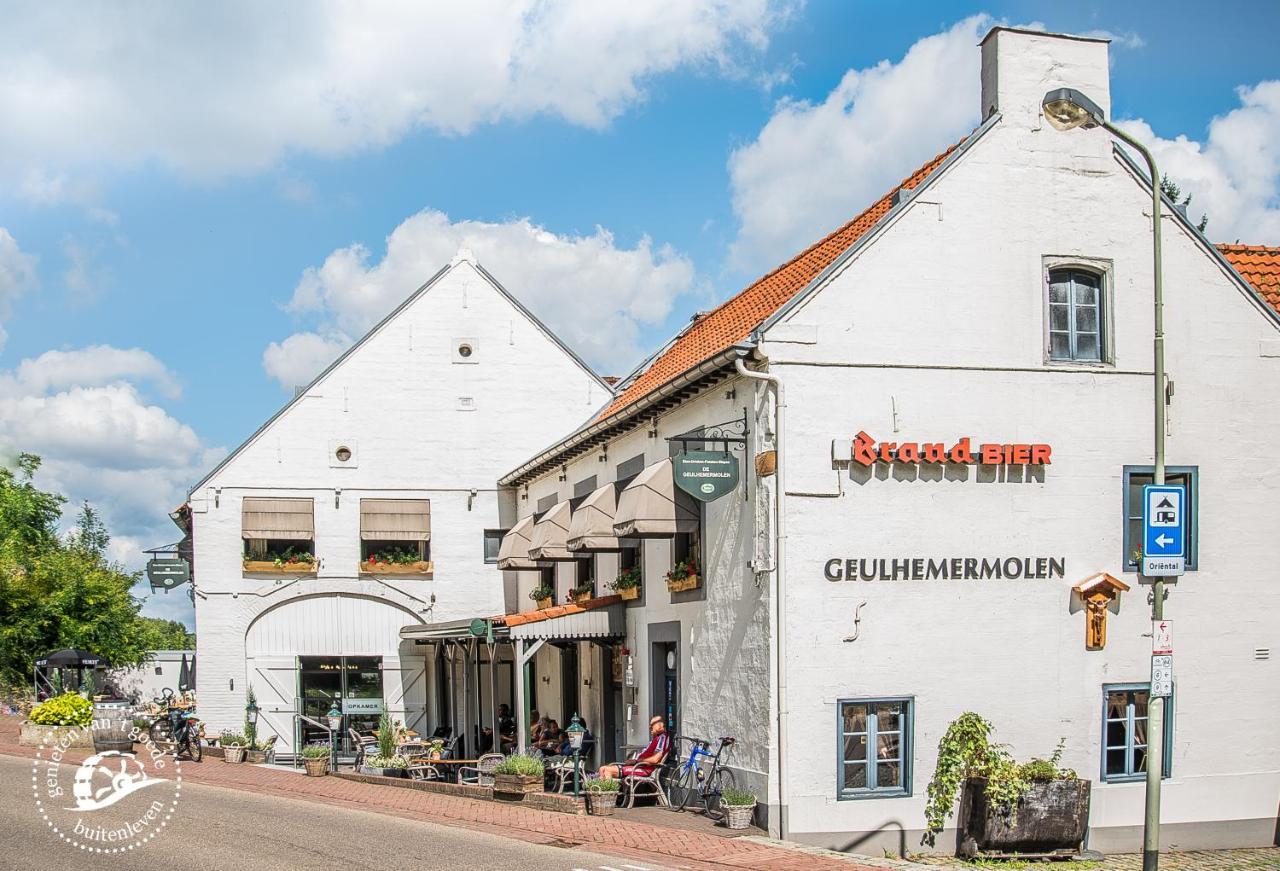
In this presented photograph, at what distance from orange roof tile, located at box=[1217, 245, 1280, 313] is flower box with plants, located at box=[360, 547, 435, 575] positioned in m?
18.6

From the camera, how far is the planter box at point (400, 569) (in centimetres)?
3247

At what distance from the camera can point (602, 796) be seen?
19.1 m

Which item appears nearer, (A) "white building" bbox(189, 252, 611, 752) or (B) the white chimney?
(B) the white chimney

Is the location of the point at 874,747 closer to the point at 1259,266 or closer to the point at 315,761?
the point at 1259,266

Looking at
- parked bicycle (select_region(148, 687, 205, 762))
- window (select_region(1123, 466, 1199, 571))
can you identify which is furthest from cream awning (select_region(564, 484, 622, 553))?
parked bicycle (select_region(148, 687, 205, 762))

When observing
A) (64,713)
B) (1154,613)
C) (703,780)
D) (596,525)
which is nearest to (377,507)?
(64,713)

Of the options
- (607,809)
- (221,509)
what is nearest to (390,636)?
(221,509)

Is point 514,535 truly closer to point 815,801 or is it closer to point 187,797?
point 187,797

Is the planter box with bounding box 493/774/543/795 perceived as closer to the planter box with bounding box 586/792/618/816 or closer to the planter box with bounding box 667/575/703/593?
the planter box with bounding box 586/792/618/816

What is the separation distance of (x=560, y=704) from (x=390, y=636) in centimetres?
626

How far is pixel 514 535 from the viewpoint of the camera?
29297 mm

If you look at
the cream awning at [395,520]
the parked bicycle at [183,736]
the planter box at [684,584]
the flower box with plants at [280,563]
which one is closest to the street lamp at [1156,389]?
the planter box at [684,584]

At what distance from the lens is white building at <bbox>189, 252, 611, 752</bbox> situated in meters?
32.1

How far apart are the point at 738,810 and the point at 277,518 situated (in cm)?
1745
